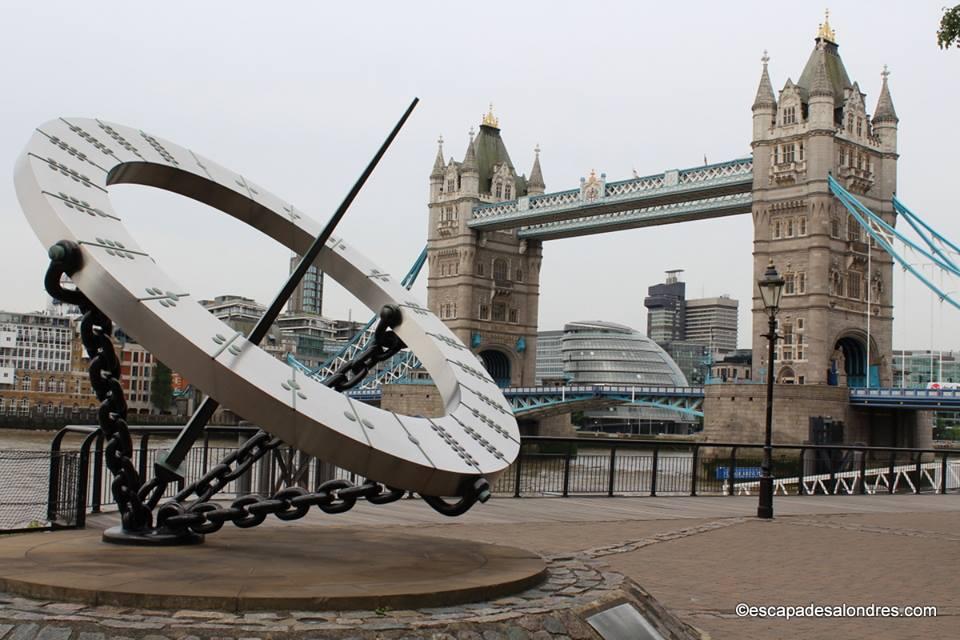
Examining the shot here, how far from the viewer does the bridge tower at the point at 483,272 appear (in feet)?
204

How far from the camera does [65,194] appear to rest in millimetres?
5250

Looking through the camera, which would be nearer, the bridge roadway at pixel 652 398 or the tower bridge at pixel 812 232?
the bridge roadway at pixel 652 398

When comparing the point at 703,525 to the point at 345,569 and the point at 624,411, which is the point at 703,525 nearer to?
the point at 345,569

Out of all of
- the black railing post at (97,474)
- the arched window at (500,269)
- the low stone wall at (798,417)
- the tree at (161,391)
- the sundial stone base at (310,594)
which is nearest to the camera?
the sundial stone base at (310,594)

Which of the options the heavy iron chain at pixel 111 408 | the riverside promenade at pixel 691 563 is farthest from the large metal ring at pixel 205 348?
the riverside promenade at pixel 691 563

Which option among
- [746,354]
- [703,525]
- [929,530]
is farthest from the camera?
[746,354]

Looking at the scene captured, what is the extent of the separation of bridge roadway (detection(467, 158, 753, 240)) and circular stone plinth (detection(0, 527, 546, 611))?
42613mm

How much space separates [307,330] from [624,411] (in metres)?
35.6

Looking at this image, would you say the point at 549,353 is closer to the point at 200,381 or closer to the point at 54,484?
the point at 54,484

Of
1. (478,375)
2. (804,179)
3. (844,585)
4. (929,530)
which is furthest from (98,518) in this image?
(804,179)

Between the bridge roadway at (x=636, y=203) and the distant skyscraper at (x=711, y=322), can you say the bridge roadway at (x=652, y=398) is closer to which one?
the bridge roadway at (x=636, y=203)

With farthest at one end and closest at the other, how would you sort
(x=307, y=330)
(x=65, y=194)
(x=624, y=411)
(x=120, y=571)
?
(x=307, y=330) → (x=624, y=411) → (x=65, y=194) → (x=120, y=571)

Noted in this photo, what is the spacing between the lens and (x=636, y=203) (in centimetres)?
5031

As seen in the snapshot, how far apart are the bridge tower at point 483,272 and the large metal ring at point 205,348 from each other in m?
54.3
